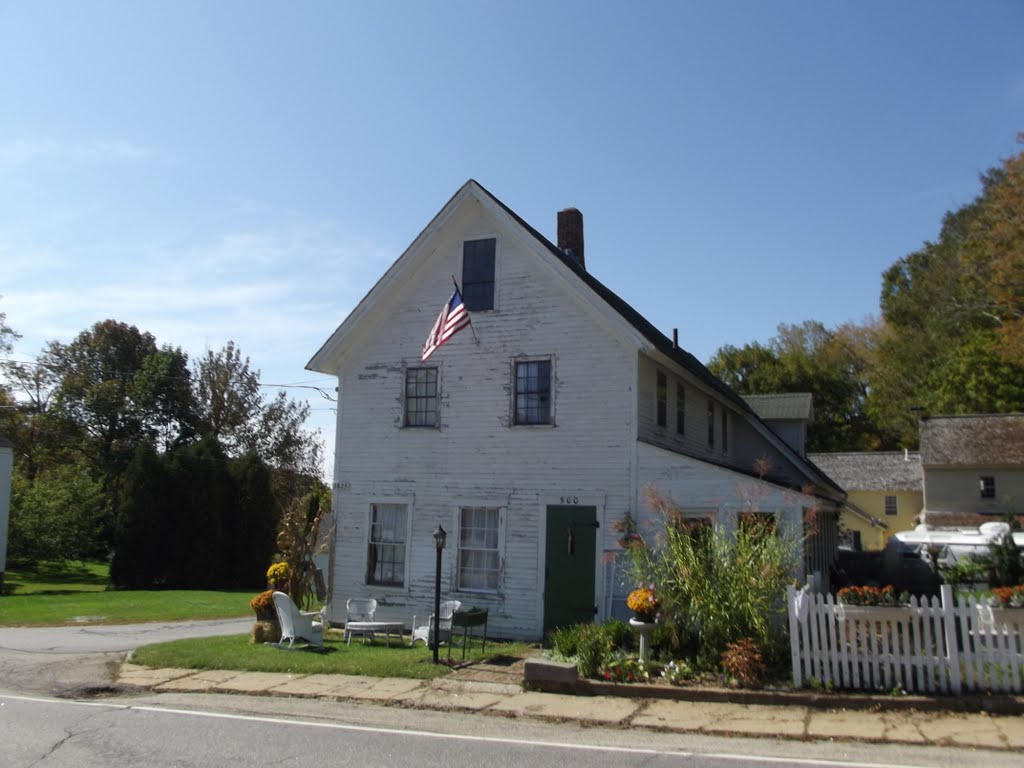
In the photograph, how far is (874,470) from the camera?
5062 cm

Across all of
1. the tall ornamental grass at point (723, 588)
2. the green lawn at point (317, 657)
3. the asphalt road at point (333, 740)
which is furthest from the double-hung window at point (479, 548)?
the asphalt road at point (333, 740)

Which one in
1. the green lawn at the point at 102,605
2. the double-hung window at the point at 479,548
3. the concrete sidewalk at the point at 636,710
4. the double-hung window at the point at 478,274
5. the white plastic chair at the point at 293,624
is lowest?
the green lawn at the point at 102,605

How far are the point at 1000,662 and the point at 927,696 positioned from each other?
894mm

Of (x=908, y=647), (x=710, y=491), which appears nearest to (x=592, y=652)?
(x=908, y=647)

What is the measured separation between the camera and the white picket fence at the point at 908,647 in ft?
32.1

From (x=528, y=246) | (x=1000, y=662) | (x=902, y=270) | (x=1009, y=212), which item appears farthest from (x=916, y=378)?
(x=1000, y=662)

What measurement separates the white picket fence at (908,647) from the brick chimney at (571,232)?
514 inches

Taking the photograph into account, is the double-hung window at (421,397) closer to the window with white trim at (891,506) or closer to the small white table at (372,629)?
the small white table at (372,629)

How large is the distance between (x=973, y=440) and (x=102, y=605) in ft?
128

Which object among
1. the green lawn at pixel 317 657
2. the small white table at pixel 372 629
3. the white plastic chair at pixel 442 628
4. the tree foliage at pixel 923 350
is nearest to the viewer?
the green lawn at pixel 317 657

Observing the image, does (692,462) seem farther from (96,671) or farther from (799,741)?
(96,671)

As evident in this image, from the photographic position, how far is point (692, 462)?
14945 millimetres

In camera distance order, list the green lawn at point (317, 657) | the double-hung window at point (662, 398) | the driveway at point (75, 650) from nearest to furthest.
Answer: the driveway at point (75, 650) < the green lawn at point (317, 657) < the double-hung window at point (662, 398)

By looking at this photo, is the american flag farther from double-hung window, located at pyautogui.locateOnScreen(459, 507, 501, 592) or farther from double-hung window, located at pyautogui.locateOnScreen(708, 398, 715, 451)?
double-hung window, located at pyautogui.locateOnScreen(708, 398, 715, 451)
